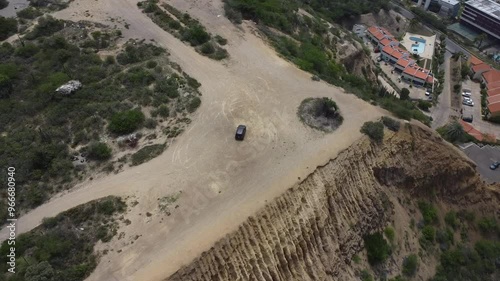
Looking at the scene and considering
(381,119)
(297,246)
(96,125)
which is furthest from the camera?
(381,119)

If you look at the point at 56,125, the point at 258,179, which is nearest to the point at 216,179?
the point at 258,179

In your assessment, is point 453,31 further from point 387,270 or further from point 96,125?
point 96,125

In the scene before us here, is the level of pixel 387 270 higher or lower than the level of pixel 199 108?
lower

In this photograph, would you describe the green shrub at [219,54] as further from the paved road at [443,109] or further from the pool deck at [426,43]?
the pool deck at [426,43]

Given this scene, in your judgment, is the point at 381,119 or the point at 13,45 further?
the point at 13,45

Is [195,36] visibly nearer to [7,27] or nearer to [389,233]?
[7,27]

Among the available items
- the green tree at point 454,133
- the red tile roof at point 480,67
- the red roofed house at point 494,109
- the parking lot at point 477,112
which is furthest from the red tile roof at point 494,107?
the green tree at point 454,133
